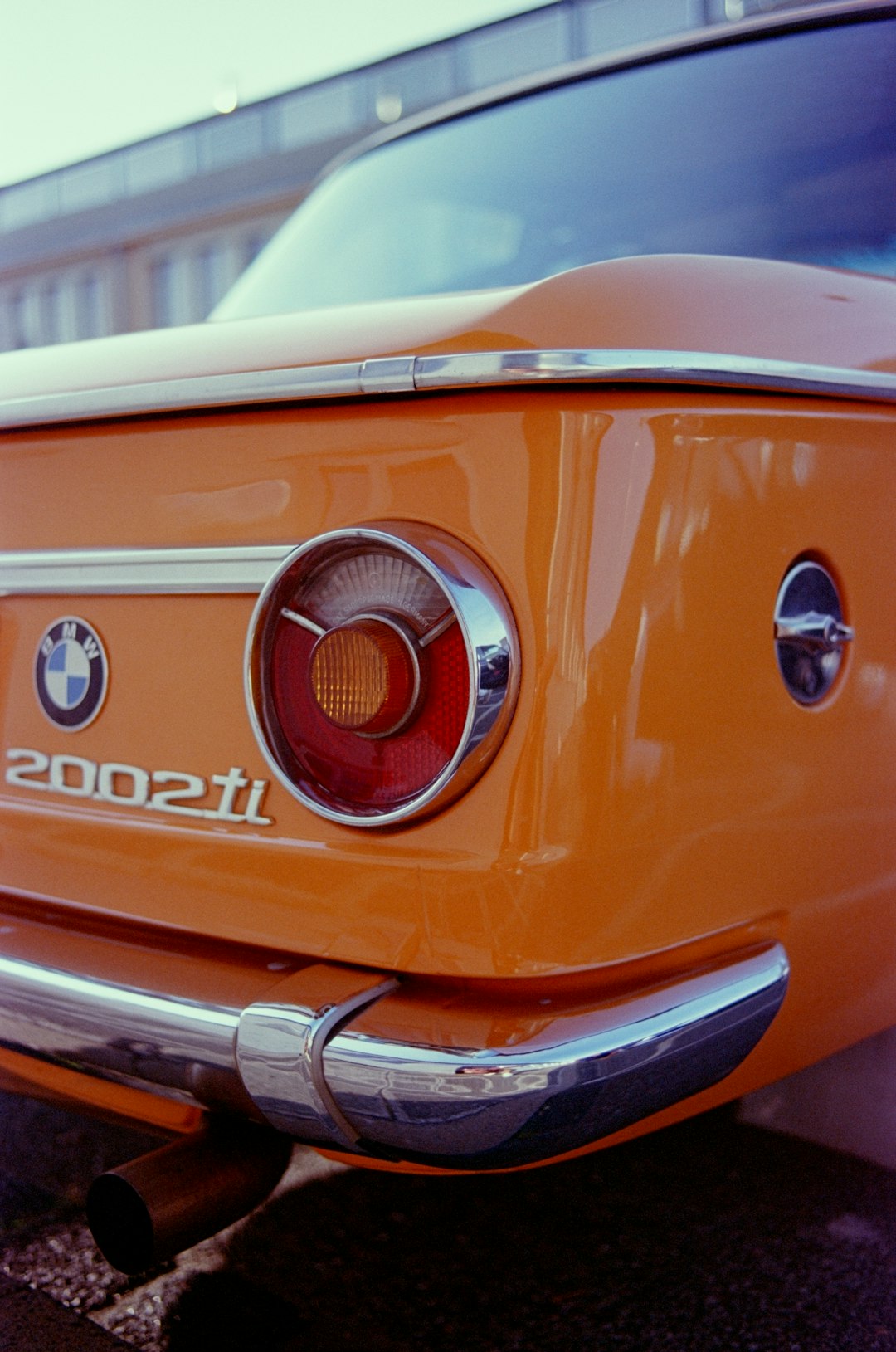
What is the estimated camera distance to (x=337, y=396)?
4.45 feet

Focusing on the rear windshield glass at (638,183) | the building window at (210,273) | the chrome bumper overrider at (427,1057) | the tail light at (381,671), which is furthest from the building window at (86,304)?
the chrome bumper overrider at (427,1057)

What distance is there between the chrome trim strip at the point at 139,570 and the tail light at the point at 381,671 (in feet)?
0.20

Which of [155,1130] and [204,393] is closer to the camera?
[204,393]

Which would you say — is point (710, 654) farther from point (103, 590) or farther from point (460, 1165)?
point (103, 590)

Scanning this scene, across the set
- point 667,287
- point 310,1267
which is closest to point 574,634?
point 667,287

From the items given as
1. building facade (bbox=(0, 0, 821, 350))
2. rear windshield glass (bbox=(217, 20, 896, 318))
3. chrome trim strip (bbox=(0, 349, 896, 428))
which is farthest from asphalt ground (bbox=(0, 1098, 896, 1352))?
building facade (bbox=(0, 0, 821, 350))

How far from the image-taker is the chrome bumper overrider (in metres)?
1.21

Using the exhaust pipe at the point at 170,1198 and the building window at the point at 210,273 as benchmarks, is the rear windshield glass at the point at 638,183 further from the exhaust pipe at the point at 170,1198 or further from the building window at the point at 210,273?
the building window at the point at 210,273

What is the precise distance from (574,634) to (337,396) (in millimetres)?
360

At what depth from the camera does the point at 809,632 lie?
1.46 m

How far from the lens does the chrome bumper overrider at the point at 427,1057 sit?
121cm

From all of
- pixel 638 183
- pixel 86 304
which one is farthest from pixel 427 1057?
pixel 86 304

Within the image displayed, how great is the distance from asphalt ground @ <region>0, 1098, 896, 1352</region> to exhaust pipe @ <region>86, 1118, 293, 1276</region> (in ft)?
1.48

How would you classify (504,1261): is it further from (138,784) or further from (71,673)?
(71,673)
